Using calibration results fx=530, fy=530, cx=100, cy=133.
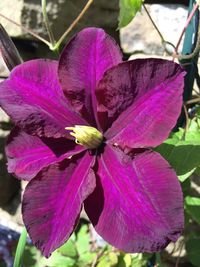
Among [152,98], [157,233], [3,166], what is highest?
[152,98]

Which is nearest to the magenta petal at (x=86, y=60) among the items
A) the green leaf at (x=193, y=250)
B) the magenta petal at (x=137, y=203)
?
the magenta petal at (x=137, y=203)

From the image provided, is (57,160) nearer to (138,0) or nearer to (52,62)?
(52,62)

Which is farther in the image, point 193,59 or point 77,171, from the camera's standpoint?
point 193,59

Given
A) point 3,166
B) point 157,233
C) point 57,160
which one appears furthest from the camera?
point 3,166

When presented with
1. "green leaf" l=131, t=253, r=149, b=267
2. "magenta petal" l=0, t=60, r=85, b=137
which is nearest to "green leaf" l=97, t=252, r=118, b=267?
"green leaf" l=131, t=253, r=149, b=267

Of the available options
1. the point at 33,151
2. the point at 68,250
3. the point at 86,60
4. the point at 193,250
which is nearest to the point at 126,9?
the point at 86,60

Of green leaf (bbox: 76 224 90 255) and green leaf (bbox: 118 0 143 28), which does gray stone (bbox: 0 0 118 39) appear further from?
green leaf (bbox: 118 0 143 28)

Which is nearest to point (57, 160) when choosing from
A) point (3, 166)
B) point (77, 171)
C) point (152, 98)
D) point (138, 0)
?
point (77, 171)
